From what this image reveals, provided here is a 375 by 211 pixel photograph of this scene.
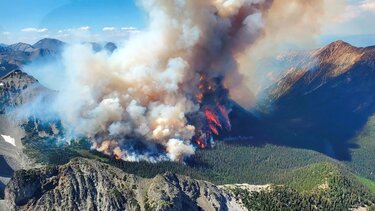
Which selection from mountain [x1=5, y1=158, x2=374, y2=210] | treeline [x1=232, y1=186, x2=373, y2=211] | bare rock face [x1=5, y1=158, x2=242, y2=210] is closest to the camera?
bare rock face [x1=5, y1=158, x2=242, y2=210]

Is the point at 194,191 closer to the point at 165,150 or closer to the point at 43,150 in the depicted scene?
the point at 165,150

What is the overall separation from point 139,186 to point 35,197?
26.3m

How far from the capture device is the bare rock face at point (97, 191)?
13012 cm

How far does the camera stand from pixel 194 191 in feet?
468

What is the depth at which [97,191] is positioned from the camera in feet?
449

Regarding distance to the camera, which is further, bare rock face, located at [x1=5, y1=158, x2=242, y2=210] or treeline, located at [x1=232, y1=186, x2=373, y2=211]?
treeline, located at [x1=232, y1=186, x2=373, y2=211]

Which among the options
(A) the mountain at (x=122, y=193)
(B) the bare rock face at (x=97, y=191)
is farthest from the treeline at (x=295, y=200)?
(B) the bare rock face at (x=97, y=191)

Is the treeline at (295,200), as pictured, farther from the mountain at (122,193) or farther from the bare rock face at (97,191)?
the bare rock face at (97,191)

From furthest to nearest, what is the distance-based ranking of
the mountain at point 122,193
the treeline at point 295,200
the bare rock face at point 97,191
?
the treeline at point 295,200, the mountain at point 122,193, the bare rock face at point 97,191

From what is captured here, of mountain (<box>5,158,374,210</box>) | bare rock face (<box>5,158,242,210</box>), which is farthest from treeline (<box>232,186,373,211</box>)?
bare rock face (<box>5,158,242,210</box>)

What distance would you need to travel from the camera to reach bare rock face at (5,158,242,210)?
13012 centimetres

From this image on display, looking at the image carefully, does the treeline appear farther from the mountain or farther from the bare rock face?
the bare rock face

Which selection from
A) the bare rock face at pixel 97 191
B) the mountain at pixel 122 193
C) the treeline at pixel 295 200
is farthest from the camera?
the treeline at pixel 295 200

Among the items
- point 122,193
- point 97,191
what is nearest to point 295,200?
point 122,193
